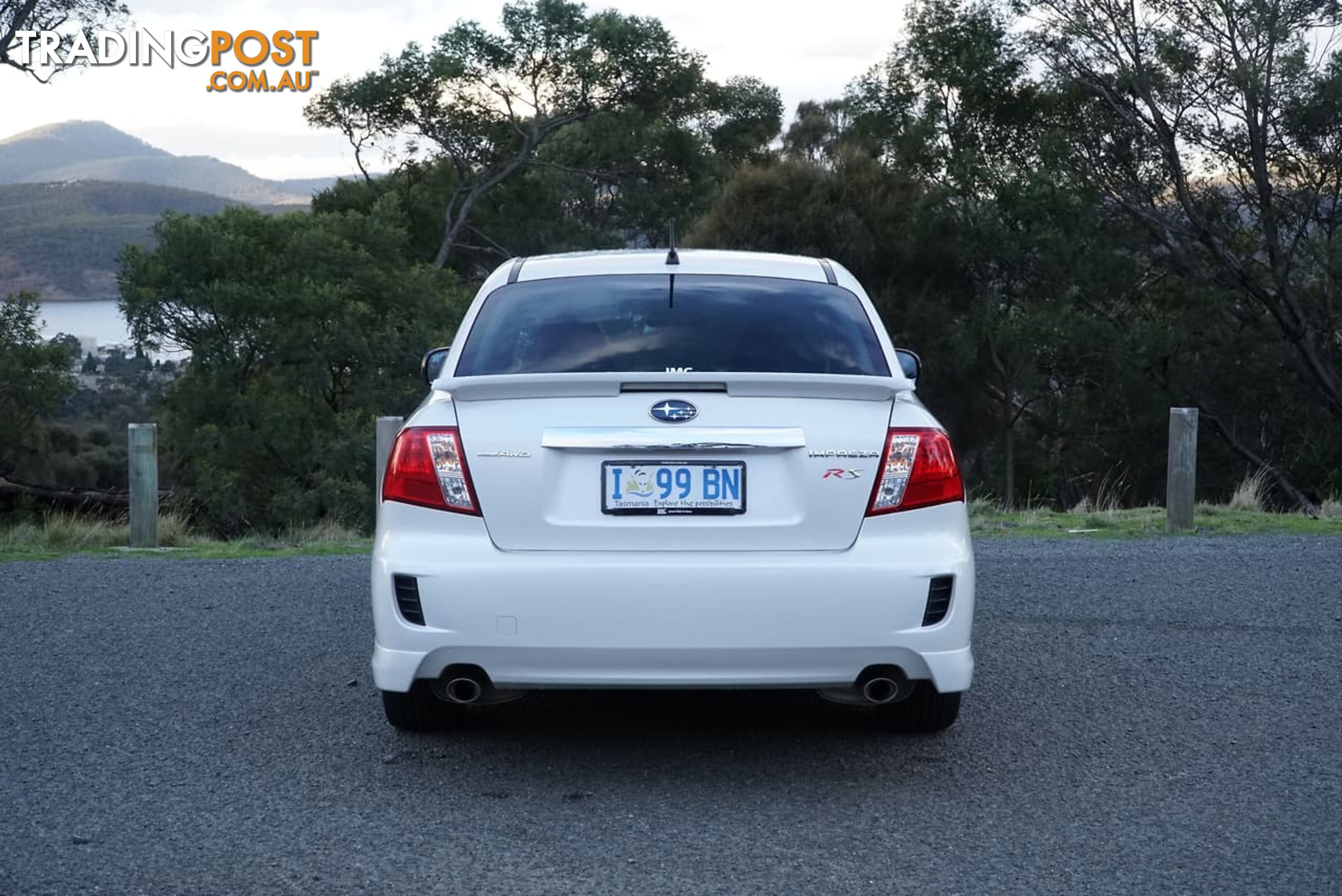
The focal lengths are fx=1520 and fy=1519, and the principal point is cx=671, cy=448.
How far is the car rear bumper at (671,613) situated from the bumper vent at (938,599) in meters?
0.02

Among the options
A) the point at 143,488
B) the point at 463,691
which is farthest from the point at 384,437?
the point at 463,691

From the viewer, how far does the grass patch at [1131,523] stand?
35.9 ft

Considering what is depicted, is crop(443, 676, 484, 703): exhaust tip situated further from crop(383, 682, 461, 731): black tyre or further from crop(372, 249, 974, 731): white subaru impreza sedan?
crop(383, 682, 461, 731): black tyre

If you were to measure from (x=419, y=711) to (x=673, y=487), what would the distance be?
1.29 meters

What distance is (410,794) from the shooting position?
439 centimetres

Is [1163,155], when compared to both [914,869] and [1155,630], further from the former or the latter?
[914,869]

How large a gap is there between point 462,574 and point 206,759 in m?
1.17

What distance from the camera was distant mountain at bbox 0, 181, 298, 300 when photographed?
140ft

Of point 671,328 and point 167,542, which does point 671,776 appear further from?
point 167,542

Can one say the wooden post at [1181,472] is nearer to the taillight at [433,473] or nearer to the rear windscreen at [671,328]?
the rear windscreen at [671,328]

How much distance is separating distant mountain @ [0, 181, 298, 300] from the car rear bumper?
33686mm

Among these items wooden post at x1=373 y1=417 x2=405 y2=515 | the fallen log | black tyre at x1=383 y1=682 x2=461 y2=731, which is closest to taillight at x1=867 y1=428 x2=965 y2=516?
black tyre at x1=383 y1=682 x2=461 y2=731

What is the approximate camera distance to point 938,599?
4.37 metres

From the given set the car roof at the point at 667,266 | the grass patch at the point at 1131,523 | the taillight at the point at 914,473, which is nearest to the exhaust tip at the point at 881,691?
the taillight at the point at 914,473
